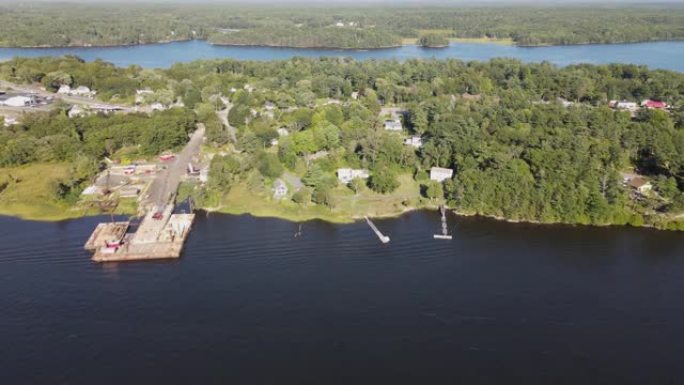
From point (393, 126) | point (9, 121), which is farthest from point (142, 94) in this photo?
point (393, 126)

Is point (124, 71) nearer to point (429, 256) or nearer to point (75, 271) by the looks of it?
point (75, 271)

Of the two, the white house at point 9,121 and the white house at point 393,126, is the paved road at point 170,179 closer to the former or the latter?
the white house at point 393,126

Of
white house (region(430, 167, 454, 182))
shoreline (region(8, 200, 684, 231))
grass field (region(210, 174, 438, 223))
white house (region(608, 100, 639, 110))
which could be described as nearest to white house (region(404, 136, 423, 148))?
white house (region(430, 167, 454, 182))

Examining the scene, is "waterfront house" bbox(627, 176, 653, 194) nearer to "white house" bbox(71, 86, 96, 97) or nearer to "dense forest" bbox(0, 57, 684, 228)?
"dense forest" bbox(0, 57, 684, 228)


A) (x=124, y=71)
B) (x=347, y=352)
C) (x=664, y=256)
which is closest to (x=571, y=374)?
(x=347, y=352)

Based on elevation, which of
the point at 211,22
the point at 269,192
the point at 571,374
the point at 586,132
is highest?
the point at 211,22

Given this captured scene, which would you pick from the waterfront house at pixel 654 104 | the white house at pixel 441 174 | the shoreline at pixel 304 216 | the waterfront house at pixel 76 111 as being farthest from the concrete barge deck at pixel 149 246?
the waterfront house at pixel 654 104
